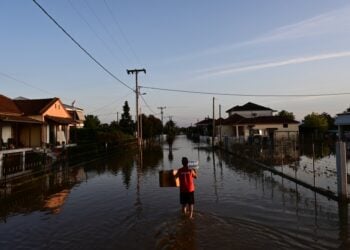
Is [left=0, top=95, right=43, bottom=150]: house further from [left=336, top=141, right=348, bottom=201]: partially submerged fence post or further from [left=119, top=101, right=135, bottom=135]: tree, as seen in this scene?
[left=119, top=101, right=135, bottom=135]: tree

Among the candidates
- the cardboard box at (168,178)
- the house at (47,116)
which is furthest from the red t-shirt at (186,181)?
the house at (47,116)

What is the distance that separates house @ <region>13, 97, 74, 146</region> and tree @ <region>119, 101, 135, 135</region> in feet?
99.8

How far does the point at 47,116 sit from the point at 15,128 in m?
3.83

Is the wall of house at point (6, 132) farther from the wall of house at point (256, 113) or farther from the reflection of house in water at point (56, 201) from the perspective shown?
the wall of house at point (256, 113)

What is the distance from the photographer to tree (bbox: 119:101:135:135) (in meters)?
71.9

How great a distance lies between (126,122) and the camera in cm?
7662

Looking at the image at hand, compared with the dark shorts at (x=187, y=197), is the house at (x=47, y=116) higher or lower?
higher

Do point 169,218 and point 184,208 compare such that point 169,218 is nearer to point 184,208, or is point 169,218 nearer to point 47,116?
point 184,208

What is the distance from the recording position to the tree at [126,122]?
7188 cm

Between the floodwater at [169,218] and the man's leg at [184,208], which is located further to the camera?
the man's leg at [184,208]

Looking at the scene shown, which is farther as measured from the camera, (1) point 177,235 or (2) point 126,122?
(2) point 126,122

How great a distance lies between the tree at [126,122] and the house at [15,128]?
35756 mm

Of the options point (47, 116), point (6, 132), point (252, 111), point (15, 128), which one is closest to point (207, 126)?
point (252, 111)

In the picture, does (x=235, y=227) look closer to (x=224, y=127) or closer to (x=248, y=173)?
(x=248, y=173)
